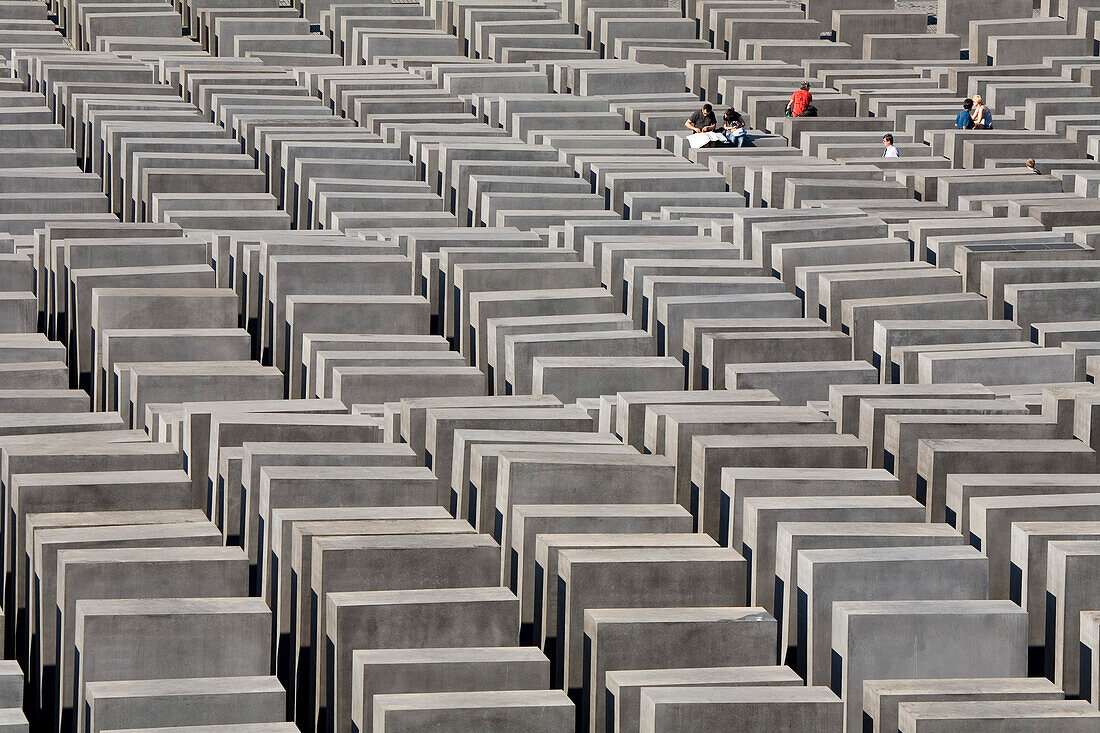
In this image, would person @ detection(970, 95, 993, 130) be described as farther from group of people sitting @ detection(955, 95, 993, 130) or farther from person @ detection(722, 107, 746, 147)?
person @ detection(722, 107, 746, 147)

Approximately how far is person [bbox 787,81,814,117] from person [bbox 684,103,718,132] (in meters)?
2.17

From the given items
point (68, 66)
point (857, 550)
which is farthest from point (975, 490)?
point (68, 66)

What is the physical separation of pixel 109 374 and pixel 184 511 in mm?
4440

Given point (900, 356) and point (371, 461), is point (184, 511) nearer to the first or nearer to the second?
point (371, 461)

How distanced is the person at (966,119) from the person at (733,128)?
11.6ft

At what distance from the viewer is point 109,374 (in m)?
19.7

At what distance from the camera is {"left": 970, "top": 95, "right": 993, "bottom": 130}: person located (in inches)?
1185

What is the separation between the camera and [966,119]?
30.2m

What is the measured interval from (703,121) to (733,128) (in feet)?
1.48

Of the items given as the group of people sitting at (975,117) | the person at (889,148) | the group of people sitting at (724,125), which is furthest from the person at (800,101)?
the group of people sitting at (975,117)

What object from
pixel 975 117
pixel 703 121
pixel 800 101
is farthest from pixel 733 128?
pixel 975 117

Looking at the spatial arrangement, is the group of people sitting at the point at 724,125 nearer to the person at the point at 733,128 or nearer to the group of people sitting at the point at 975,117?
the person at the point at 733,128

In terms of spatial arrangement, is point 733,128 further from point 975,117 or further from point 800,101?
point 975,117

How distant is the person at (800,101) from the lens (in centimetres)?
3042
